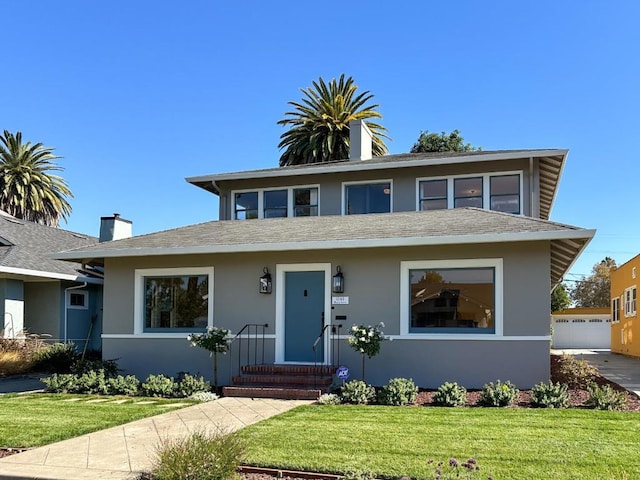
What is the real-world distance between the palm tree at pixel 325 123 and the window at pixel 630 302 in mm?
17836

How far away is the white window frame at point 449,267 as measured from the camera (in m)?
11.1

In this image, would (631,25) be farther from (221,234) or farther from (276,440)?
(276,440)

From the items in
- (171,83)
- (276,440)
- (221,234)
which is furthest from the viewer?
(171,83)

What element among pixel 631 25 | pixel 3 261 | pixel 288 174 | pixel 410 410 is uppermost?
pixel 631 25

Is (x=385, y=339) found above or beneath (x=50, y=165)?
beneath

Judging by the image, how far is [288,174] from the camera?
16172mm

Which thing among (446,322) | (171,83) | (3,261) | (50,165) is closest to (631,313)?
(446,322)

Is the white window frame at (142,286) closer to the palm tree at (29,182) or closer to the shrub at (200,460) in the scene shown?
the shrub at (200,460)

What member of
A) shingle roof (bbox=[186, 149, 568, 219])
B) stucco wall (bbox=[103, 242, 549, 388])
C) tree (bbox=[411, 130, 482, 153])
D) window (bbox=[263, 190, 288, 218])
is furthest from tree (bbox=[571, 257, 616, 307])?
stucco wall (bbox=[103, 242, 549, 388])

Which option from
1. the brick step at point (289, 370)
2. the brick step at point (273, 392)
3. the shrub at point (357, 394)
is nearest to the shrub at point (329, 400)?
the shrub at point (357, 394)

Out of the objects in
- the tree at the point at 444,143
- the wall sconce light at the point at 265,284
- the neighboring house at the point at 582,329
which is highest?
the tree at the point at 444,143

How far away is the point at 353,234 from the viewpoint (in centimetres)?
1212

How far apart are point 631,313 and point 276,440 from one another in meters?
20.2

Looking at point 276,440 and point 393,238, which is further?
point 393,238
